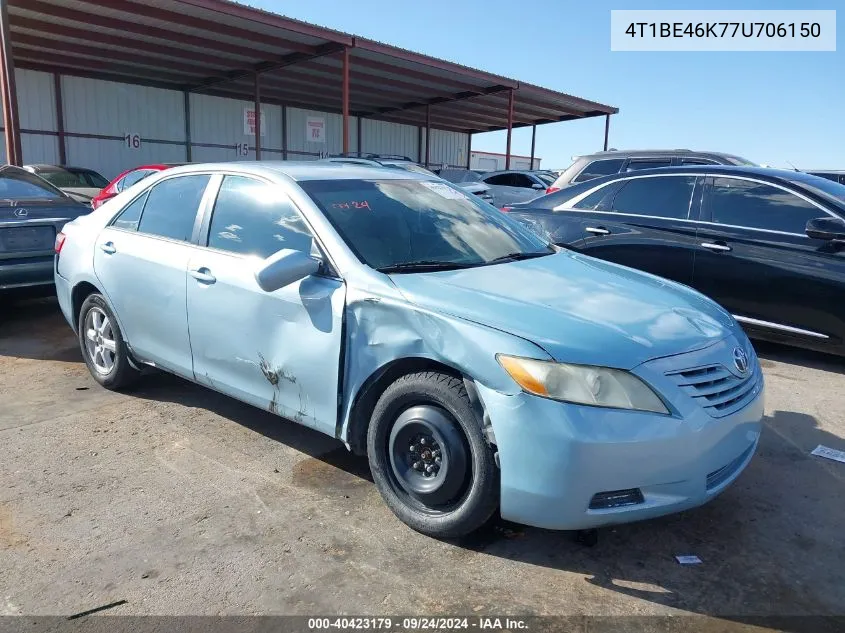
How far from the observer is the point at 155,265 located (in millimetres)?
3896

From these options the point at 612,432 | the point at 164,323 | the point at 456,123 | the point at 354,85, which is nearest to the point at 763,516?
the point at 612,432

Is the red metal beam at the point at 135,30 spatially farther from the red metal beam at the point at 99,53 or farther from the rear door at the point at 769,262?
the rear door at the point at 769,262

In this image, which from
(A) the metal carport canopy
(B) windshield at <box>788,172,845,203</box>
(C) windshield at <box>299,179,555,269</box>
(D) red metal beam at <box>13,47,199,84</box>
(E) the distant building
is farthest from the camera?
(E) the distant building

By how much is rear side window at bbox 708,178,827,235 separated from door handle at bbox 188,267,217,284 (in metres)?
4.23

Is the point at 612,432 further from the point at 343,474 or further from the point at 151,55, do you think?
the point at 151,55

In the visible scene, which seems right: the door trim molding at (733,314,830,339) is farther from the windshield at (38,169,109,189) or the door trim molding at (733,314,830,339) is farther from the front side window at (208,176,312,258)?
the windshield at (38,169,109,189)

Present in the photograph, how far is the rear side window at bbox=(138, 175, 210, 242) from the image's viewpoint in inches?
152

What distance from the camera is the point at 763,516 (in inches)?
118

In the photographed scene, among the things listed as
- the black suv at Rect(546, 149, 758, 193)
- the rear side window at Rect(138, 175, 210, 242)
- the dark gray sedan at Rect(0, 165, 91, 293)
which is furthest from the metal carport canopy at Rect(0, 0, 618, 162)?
the rear side window at Rect(138, 175, 210, 242)

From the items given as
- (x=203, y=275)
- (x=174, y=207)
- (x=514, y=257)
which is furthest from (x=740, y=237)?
(x=174, y=207)

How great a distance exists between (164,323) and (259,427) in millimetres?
828

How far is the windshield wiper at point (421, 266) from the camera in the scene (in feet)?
9.95

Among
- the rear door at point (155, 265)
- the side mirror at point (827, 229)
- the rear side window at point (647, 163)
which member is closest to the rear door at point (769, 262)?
the side mirror at point (827, 229)

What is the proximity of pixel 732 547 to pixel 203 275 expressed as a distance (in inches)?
113
